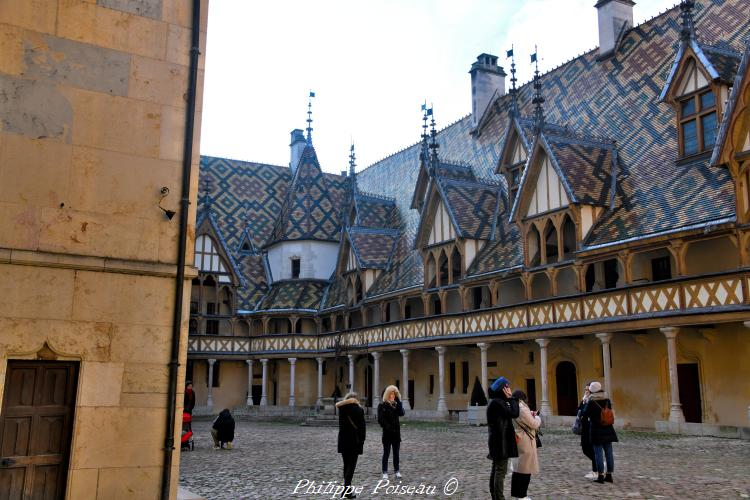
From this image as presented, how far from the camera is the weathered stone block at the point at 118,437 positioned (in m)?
7.59

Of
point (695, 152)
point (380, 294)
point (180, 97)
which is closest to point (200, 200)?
point (380, 294)

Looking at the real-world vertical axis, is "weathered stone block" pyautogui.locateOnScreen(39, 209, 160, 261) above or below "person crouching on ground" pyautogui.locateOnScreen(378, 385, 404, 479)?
above

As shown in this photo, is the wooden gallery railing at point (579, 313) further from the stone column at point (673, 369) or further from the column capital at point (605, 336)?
the stone column at point (673, 369)

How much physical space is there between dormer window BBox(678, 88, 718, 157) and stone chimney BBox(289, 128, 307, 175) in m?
30.3

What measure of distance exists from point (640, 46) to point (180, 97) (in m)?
23.6

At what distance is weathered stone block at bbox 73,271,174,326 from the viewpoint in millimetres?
7777

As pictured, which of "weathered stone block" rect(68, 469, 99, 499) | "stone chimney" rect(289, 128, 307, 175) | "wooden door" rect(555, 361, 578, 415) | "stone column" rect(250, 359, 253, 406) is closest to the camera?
"weathered stone block" rect(68, 469, 99, 499)

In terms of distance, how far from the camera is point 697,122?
71.5ft

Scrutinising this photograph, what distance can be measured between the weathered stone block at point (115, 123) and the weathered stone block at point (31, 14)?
72 cm

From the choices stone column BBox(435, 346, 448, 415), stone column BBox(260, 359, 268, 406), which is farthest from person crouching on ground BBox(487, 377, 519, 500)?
stone column BBox(260, 359, 268, 406)

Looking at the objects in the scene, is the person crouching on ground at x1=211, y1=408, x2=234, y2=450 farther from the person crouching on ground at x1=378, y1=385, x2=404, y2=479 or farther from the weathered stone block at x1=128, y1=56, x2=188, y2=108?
the weathered stone block at x1=128, y1=56, x2=188, y2=108

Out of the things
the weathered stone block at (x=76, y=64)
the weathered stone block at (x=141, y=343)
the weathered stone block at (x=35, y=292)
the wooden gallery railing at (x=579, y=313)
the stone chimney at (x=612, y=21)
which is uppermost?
the stone chimney at (x=612, y=21)

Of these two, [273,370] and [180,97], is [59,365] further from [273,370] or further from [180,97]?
[273,370]

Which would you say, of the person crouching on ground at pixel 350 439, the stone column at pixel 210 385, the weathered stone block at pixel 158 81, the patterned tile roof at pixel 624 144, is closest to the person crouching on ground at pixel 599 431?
the person crouching on ground at pixel 350 439
